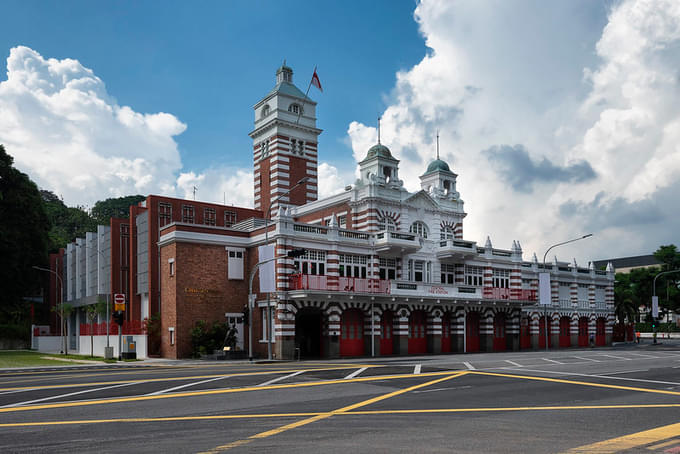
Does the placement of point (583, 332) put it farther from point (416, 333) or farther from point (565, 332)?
point (416, 333)

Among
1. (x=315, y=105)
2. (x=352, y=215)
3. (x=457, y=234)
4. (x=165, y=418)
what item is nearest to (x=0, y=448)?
(x=165, y=418)

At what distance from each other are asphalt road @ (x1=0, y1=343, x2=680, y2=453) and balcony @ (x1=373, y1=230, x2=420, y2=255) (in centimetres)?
1869

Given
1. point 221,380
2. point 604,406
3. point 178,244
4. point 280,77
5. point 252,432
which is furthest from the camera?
point 280,77

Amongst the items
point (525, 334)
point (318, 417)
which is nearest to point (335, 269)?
point (525, 334)

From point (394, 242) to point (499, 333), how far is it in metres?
15.6

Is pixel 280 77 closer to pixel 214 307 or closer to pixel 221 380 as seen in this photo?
pixel 214 307

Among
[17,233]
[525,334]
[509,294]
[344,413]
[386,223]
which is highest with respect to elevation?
[17,233]

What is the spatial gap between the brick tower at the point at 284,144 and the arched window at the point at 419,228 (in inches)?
412

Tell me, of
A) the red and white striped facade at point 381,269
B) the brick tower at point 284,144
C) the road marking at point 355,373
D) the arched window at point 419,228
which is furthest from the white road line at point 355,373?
the brick tower at point 284,144

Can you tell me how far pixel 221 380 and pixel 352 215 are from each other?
2558cm

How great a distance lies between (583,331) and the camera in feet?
198

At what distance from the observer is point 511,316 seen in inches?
2029

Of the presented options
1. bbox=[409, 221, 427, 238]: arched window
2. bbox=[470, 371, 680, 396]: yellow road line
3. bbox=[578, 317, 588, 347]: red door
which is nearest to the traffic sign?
bbox=[470, 371, 680, 396]: yellow road line

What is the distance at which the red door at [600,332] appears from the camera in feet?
203
